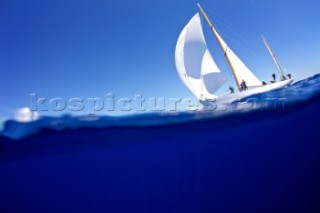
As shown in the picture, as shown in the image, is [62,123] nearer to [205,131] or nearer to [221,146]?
[205,131]

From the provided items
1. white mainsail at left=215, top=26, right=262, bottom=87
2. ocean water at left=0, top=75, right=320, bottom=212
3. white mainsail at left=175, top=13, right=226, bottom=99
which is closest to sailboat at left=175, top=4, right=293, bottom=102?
white mainsail at left=175, top=13, right=226, bottom=99

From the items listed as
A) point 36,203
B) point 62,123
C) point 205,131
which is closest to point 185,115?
point 205,131

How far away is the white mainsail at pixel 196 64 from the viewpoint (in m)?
24.0

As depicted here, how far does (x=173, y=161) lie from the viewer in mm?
11094

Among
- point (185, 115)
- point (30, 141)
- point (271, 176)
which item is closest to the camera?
point (30, 141)

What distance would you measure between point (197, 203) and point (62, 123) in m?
8.39

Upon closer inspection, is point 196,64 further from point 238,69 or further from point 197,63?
point 238,69

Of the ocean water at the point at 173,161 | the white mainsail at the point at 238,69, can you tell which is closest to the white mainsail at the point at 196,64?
the white mainsail at the point at 238,69

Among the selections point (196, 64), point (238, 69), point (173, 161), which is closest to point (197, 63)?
point (196, 64)

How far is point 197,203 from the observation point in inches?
371

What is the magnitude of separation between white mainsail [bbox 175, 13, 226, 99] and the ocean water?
12.7 meters

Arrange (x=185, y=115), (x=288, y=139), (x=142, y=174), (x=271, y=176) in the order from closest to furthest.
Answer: (x=185, y=115)
(x=271, y=176)
(x=142, y=174)
(x=288, y=139)

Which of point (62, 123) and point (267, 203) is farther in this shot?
point (267, 203)

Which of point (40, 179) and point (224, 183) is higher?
point (40, 179)
